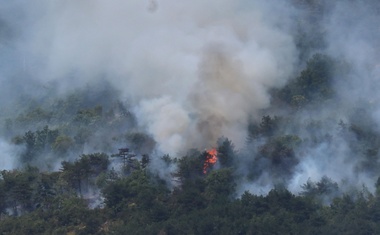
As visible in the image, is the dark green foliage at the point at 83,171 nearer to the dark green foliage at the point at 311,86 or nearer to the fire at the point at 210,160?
the fire at the point at 210,160

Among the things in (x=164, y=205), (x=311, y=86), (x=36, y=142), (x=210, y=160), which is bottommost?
(x=164, y=205)

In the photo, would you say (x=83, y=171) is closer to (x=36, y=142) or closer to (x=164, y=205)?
(x=164, y=205)

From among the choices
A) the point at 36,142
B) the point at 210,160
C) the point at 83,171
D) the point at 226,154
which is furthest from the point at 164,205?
the point at 36,142

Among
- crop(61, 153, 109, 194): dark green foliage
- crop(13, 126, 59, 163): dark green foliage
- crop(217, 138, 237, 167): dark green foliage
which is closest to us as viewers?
crop(61, 153, 109, 194): dark green foliage

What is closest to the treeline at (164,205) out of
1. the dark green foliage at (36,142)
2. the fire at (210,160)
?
the fire at (210,160)

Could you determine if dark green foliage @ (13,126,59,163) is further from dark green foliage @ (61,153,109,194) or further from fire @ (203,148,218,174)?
fire @ (203,148,218,174)

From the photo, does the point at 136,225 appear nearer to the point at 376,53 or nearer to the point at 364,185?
the point at 364,185

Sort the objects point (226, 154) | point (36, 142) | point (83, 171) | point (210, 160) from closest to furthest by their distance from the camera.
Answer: point (83, 171) → point (210, 160) → point (226, 154) → point (36, 142)

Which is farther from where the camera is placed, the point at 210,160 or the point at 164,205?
the point at 210,160

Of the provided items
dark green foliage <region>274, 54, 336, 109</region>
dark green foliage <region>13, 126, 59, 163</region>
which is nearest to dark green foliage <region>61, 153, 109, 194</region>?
dark green foliage <region>13, 126, 59, 163</region>

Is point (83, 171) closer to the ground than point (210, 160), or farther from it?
farther from it

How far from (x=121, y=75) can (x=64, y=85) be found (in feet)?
26.1

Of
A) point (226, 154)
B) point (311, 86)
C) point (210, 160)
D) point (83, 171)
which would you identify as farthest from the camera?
point (311, 86)

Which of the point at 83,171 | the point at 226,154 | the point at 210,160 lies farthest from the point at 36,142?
the point at 226,154
